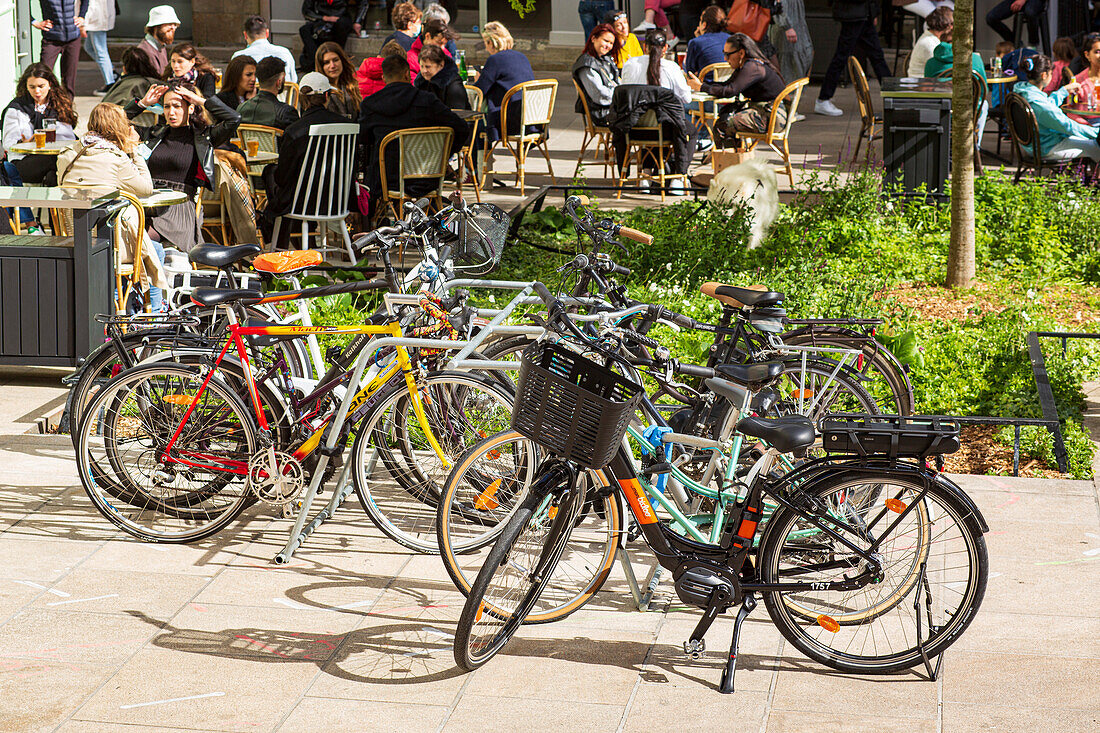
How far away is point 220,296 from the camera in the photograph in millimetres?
4934

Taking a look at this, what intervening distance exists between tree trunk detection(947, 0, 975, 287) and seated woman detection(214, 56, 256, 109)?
566cm

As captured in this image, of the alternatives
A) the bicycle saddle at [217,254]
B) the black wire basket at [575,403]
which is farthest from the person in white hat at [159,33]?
the black wire basket at [575,403]

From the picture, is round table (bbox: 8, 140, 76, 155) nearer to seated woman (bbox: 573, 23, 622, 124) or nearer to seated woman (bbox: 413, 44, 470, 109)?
seated woman (bbox: 413, 44, 470, 109)

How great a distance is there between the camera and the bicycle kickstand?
4000mm

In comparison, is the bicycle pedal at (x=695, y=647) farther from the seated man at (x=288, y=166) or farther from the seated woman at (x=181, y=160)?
the seated man at (x=288, y=166)

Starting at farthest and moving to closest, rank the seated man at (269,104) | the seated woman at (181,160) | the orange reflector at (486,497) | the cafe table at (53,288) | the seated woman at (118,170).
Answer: the seated man at (269,104) < the seated woman at (181,160) < the seated woman at (118,170) < the cafe table at (53,288) < the orange reflector at (486,497)

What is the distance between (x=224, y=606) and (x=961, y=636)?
102 inches

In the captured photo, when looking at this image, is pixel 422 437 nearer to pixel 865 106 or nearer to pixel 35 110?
pixel 35 110

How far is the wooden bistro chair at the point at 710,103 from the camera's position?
1316 cm

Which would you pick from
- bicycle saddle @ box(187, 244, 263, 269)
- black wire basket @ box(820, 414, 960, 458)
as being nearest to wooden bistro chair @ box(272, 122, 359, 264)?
bicycle saddle @ box(187, 244, 263, 269)

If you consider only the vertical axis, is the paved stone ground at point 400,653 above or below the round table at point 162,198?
below

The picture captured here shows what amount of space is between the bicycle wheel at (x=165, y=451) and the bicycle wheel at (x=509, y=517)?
0.93 meters

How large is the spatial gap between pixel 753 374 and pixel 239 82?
7.75 meters

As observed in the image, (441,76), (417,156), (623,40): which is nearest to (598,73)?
(623,40)
